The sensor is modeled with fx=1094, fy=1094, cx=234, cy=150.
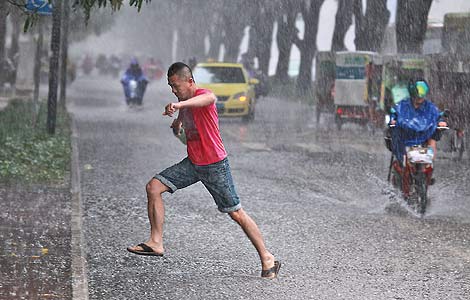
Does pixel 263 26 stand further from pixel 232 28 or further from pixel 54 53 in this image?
pixel 54 53

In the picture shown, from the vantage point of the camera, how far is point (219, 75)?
1188 inches

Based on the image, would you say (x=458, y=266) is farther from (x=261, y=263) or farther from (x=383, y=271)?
(x=261, y=263)

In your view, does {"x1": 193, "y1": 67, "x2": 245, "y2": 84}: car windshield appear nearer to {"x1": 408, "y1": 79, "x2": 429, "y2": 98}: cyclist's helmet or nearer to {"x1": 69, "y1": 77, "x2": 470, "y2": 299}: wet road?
{"x1": 69, "y1": 77, "x2": 470, "y2": 299}: wet road

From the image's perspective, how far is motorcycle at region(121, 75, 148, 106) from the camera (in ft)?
116

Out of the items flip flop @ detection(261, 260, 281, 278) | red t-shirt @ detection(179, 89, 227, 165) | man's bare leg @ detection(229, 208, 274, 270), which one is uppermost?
red t-shirt @ detection(179, 89, 227, 165)

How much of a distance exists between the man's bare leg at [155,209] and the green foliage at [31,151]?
203 inches

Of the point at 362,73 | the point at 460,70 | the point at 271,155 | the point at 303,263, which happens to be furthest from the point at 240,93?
the point at 303,263

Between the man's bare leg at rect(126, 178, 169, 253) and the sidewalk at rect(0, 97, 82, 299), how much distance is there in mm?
575

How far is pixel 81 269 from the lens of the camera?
7.98 m

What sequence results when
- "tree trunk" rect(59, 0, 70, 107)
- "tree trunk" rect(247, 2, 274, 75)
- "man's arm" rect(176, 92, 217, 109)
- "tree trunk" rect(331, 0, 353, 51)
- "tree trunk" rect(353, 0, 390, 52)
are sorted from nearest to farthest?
"man's arm" rect(176, 92, 217, 109), "tree trunk" rect(59, 0, 70, 107), "tree trunk" rect(353, 0, 390, 52), "tree trunk" rect(331, 0, 353, 51), "tree trunk" rect(247, 2, 274, 75)

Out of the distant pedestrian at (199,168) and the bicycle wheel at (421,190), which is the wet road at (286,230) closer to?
the bicycle wheel at (421,190)

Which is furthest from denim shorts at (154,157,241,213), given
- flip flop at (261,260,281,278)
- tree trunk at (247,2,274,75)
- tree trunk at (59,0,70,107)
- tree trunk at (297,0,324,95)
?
tree trunk at (247,2,274,75)

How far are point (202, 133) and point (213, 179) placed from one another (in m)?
0.38

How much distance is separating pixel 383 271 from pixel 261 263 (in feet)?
3.21
